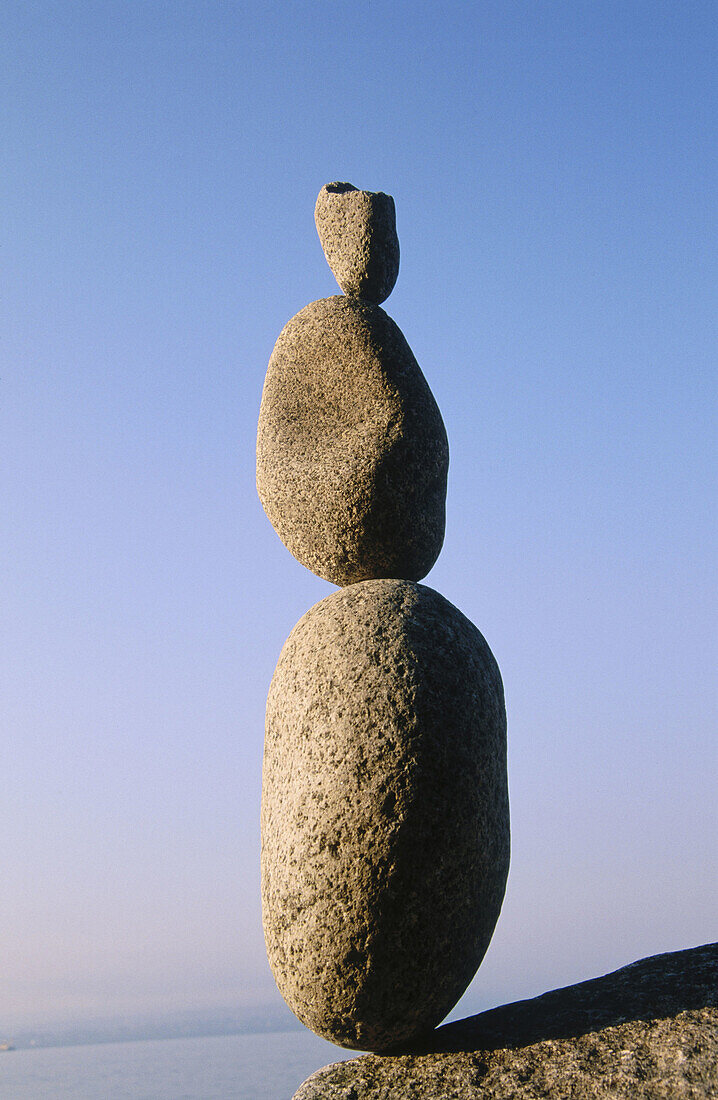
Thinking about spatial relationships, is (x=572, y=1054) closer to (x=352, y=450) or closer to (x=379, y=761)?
(x=379, y=761)

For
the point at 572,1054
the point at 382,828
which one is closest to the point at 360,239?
the point at 382,828

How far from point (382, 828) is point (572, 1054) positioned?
1533mm

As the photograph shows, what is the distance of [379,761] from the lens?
18.5 ft

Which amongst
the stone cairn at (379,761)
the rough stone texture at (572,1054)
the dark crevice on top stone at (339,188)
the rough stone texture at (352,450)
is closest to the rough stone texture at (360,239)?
the dark crevice on top stone at (339,188)

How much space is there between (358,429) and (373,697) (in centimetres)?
192

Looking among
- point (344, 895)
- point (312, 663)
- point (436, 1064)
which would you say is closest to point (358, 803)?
point (344, 895)

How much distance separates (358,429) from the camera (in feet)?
22.5

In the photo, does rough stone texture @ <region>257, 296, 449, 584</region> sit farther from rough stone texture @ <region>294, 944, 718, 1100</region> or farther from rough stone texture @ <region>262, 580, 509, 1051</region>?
rough stone texture @ <region>294, 944, 718, 1100</region>

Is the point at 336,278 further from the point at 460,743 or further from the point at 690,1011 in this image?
the point at 690,1011

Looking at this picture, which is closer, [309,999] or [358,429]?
[309,999]

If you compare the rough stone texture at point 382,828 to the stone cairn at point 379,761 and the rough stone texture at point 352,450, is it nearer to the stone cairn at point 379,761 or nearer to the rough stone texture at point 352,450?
the stone cairn at point 379,761

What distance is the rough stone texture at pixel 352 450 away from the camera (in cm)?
676

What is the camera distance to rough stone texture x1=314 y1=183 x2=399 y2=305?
7391mm

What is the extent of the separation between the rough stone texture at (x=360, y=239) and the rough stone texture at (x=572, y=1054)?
4.80 meters
